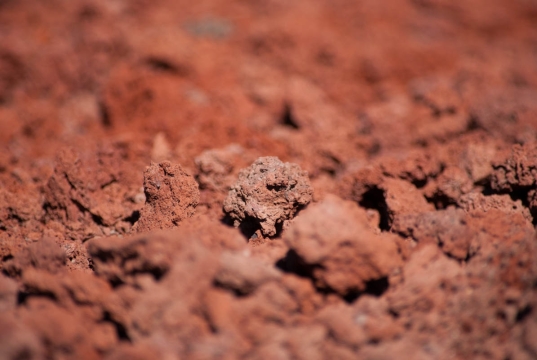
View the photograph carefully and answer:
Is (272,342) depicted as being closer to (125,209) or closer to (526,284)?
(526,284)

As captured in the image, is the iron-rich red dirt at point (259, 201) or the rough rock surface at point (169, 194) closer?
the iron-rich red dirt at point (259, 201)


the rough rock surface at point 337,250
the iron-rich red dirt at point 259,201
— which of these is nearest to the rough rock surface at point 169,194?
the iron-rich red dirt at point 259,201

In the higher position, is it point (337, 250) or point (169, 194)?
point (337, 250)

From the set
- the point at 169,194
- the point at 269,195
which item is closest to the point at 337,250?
the point at 269,195

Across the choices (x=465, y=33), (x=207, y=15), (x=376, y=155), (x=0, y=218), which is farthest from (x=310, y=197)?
(x=465, y=33)

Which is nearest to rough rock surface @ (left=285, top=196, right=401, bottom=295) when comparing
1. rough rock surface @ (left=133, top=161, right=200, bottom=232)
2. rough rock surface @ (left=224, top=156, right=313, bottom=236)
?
rough rock surface @ (left=224, top=156, right=313, bottom=236)

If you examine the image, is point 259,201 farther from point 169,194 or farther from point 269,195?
point 169,194

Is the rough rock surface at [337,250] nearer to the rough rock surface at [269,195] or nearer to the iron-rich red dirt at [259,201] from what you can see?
the iron-rich red dirt at [259,201]
